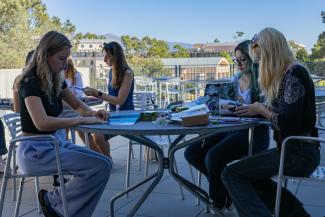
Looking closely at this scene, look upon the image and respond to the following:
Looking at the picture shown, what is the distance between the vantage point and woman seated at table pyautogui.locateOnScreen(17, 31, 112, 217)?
2.82 metres

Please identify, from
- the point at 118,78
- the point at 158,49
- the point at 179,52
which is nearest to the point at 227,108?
the point at 118,78

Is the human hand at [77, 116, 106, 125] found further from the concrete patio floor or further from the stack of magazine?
the concrete patio floor

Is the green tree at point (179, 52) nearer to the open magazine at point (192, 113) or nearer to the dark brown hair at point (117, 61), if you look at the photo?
the dark brown hair at point (117, 61)

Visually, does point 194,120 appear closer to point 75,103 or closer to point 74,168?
point 74,168

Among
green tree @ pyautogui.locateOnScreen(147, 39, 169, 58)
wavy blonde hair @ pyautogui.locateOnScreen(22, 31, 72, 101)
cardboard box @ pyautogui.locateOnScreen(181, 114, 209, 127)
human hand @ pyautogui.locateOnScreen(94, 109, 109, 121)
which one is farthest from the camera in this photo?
green tree @ pyautogui.locateOnScreen(147, 39, 169, 58)

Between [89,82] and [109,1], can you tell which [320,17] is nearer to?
[89,82]

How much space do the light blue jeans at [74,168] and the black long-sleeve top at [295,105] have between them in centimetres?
106

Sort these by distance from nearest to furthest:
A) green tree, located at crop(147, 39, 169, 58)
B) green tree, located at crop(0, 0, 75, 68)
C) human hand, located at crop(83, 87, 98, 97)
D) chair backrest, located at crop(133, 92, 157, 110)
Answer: human hand, located at crop(83, 87, 98, 97) < chair backrest, located at crop(133, 92, 157, 110) < green tree, located at crop(0, 0, 75, 68) < green tree, located at crop(147, 39, 169, 58)

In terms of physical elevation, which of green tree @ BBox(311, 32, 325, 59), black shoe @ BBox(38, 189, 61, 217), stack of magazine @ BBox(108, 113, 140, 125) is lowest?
black shoe @ BBox(38, 189, 61, 217)

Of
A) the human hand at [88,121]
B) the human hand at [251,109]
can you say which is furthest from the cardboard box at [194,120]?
the human hand at [88,121]

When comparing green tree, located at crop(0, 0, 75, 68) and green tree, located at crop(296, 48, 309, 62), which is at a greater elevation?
green tree, located at crop(0, 0, 75, 68)

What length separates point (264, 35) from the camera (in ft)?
9.04

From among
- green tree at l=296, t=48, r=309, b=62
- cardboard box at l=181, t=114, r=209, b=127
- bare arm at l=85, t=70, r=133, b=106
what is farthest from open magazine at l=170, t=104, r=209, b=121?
bare arm at l=85, t=70, r=133, b=106

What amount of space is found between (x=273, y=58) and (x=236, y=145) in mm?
874
